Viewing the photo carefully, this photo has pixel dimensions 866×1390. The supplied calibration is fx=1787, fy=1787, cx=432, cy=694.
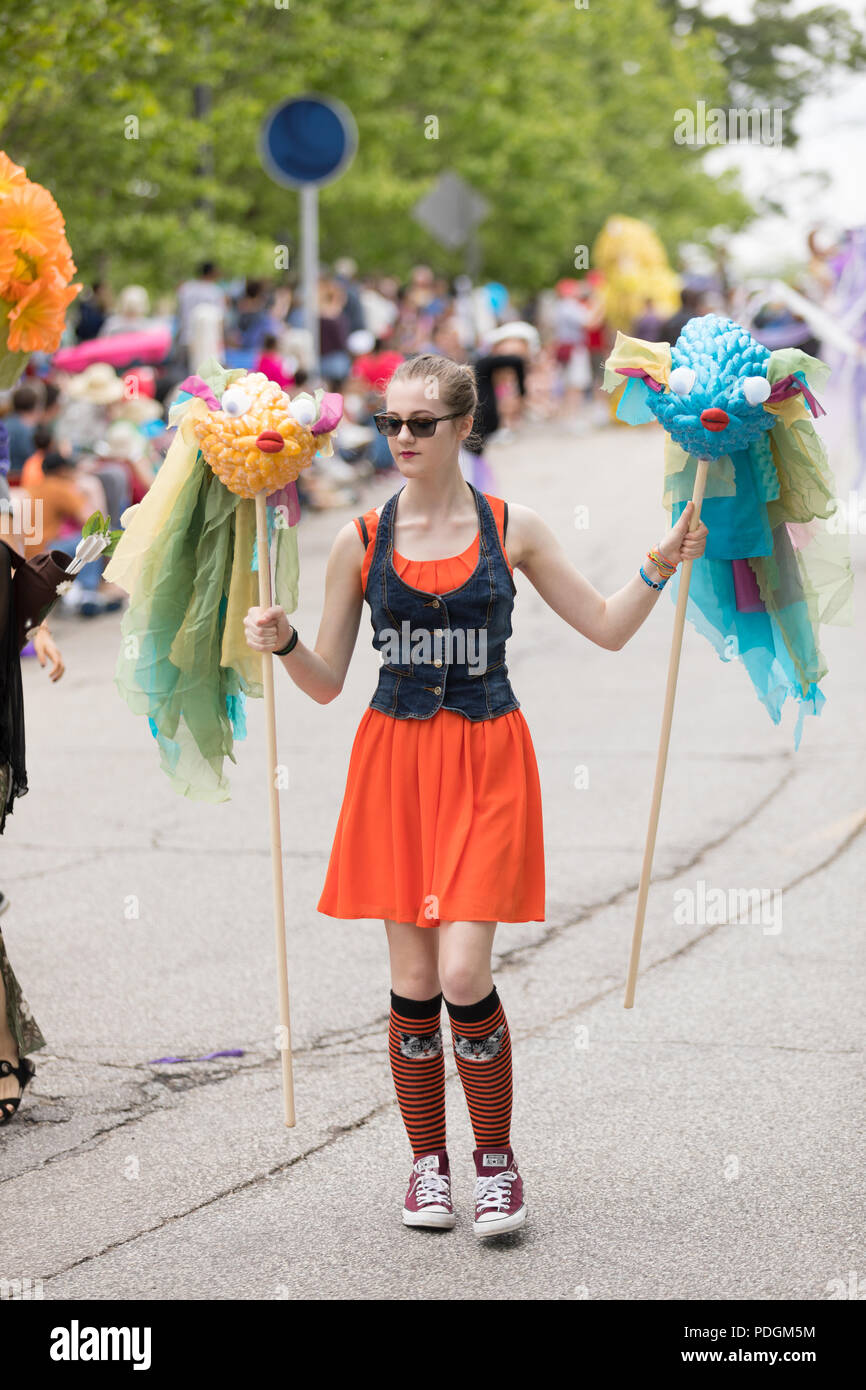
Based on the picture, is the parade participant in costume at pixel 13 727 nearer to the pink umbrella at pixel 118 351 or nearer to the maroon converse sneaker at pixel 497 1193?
the maroon converse sneaker at pixel 497 1193

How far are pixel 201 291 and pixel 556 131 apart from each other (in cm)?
1648

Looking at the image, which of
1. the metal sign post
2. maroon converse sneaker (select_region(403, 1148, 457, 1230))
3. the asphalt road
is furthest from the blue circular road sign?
maroon converse sneaker (select_region(403, 1148, 457, 1230))

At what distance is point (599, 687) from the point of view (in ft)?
34.1

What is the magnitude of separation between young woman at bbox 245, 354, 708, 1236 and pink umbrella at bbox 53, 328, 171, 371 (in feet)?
40.3

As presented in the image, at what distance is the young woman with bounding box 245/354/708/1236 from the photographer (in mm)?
3973

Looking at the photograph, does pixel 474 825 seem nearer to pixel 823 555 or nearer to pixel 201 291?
pixel 823 555

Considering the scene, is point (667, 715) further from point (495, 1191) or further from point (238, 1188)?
point (238, 1188)

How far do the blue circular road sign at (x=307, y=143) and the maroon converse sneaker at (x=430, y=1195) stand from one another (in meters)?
13.6

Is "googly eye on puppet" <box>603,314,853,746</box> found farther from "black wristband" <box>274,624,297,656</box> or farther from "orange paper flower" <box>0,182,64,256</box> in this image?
"orange paper flower" <box>0,182,64,256</box>

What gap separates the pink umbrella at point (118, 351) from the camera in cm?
1602

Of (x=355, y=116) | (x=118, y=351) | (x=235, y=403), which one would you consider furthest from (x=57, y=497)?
(x=355, y=116)

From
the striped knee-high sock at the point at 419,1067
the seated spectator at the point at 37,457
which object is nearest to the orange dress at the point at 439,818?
the striped knee-high sock at the point at 419,1067

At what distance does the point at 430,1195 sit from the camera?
4.05 metres

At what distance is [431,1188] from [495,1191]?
154 mm
